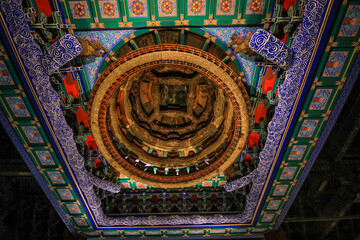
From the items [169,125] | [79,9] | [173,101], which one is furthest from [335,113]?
[79,9]

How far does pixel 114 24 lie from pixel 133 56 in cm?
60

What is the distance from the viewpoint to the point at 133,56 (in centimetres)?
409

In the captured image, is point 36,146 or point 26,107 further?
point 36,146

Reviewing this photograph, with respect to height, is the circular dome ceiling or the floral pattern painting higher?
the floral pattern painting

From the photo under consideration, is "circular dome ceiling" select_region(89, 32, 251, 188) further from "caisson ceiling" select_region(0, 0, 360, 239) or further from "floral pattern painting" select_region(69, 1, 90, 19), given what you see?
"floral pattern painting" select_region(69, 1, 90, 19)

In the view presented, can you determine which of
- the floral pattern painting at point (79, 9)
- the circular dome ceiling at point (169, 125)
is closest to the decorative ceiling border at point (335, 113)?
the circular dome ceiling at point (169, 125)

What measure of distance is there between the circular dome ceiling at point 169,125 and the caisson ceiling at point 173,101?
25mm

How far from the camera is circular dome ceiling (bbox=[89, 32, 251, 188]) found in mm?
4828

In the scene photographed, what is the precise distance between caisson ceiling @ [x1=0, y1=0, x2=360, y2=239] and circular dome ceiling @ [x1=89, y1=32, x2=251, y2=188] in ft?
0.08

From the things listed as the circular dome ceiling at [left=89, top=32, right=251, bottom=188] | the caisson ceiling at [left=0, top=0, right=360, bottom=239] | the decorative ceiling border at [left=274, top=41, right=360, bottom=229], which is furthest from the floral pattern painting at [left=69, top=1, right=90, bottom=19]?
the decorative ceiling border at [left=274, top=41, right=360, bottom=229]

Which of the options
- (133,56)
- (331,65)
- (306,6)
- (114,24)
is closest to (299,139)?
(331,65)

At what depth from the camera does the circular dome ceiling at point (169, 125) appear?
4.83 m

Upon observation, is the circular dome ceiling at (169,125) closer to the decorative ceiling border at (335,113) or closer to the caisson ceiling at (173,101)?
the caisson ceiling at (173,101)

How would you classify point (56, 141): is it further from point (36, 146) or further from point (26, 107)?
point (26, 107)
